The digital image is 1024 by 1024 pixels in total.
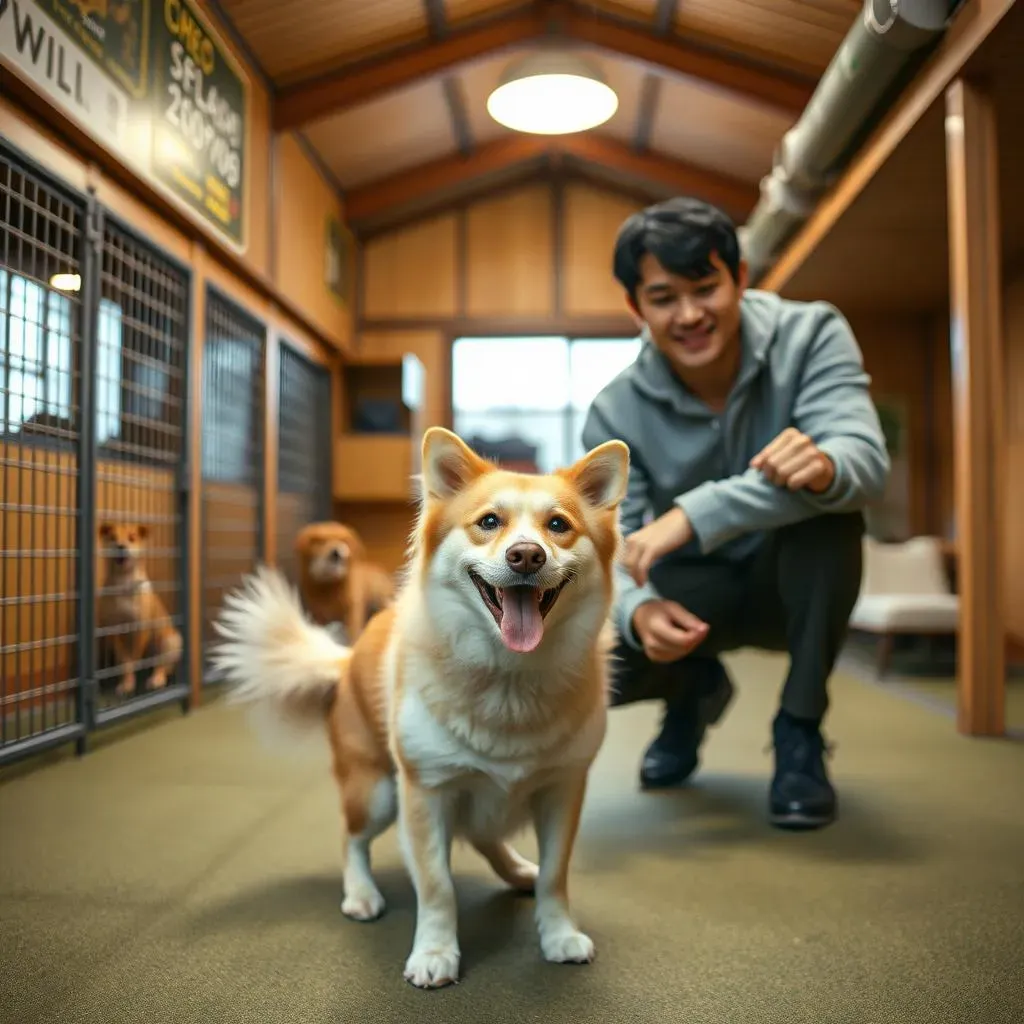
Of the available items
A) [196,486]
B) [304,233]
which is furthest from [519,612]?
[304,233]

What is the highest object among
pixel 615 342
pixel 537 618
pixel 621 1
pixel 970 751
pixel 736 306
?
pixel 621 1

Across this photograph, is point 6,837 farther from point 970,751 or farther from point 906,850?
point 970,751

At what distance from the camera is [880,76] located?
290cm

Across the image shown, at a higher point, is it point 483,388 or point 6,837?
point 483,388

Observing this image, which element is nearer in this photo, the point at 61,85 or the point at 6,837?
the point at 6,837

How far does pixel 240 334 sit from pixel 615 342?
3.13m

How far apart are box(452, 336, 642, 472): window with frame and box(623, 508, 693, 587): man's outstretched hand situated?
4997 mm

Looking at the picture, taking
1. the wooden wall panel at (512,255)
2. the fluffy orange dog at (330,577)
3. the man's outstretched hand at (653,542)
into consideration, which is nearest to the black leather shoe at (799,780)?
the man's outstretched hand at (653,542)

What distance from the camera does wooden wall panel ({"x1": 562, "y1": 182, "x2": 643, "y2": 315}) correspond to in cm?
649

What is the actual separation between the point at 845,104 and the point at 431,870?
3.00m

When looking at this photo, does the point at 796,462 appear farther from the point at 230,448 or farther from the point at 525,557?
the point at 230,448

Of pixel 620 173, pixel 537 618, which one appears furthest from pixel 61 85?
pixel 620 173

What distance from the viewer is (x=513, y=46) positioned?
4438 mm

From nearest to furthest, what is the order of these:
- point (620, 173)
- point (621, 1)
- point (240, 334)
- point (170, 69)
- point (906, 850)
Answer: point (906, 850), point (170, 69), point (621, 1), point (240, 334), point (620, 173)
